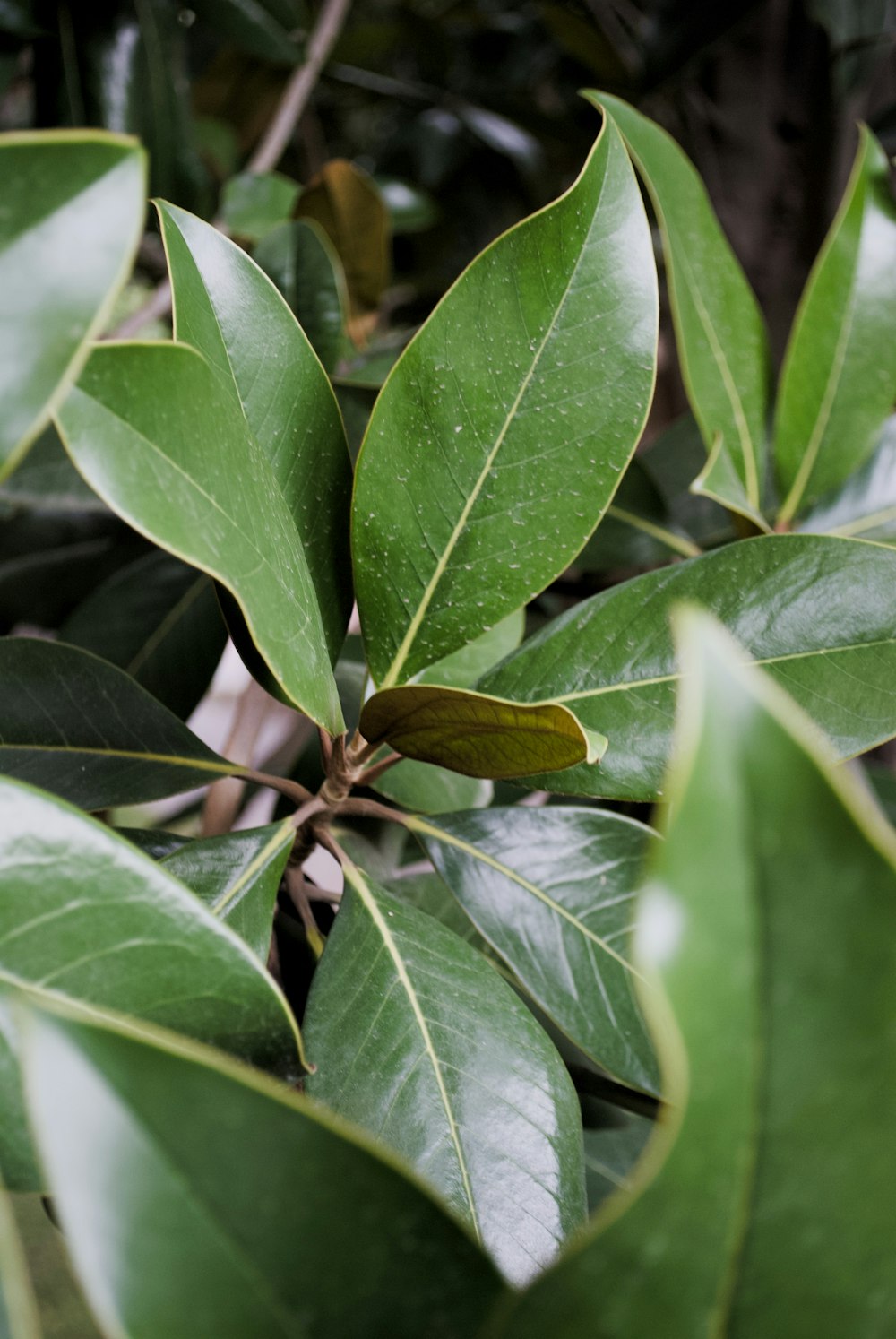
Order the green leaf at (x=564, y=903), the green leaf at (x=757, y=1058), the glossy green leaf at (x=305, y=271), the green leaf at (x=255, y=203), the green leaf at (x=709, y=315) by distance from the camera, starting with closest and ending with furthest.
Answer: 1. the green leaf at (x=757, y=1058)
2. the green leaf at (x=564, y=903)
3. the green leaf at (x=709, y=315)
4. the glossy green leaf at (x=305, y=271)
5. the green leaf at (x=255, y=203)

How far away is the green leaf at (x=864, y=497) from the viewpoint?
670mm

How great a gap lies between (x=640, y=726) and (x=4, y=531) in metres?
0.86

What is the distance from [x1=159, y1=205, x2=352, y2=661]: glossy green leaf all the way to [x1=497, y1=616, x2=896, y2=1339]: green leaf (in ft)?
0.69

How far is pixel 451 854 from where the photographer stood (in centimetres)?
41

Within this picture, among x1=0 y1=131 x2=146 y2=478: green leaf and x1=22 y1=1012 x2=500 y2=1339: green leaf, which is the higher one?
x1=0 y1=131 x2=146 y2=478: green leaf

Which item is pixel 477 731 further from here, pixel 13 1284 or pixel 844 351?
pixel 844 351

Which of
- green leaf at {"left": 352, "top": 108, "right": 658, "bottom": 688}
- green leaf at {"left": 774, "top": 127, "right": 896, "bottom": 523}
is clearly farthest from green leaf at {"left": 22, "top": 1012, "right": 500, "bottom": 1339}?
green leaf at {"left": 774, "top": 127, "right": 896, "bottom": 523}

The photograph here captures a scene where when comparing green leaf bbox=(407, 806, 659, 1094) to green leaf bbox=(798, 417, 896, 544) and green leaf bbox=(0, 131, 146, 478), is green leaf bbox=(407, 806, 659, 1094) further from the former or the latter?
green leaf bbox=(798, 417, 896, 544)

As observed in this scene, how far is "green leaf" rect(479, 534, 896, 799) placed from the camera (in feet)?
1.18

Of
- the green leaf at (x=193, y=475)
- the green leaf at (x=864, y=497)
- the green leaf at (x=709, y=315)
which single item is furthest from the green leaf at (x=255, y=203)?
the green leaf at (x=193, y=475)

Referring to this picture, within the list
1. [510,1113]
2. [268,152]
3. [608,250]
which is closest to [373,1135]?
[510,1113]

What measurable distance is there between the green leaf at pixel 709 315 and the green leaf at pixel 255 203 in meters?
0.51

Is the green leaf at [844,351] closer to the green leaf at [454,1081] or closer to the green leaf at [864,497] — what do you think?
the green leaf at [864,497]

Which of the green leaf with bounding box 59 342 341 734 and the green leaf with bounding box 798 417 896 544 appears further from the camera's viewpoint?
the green leaf with bounding box 798 417 896 544
